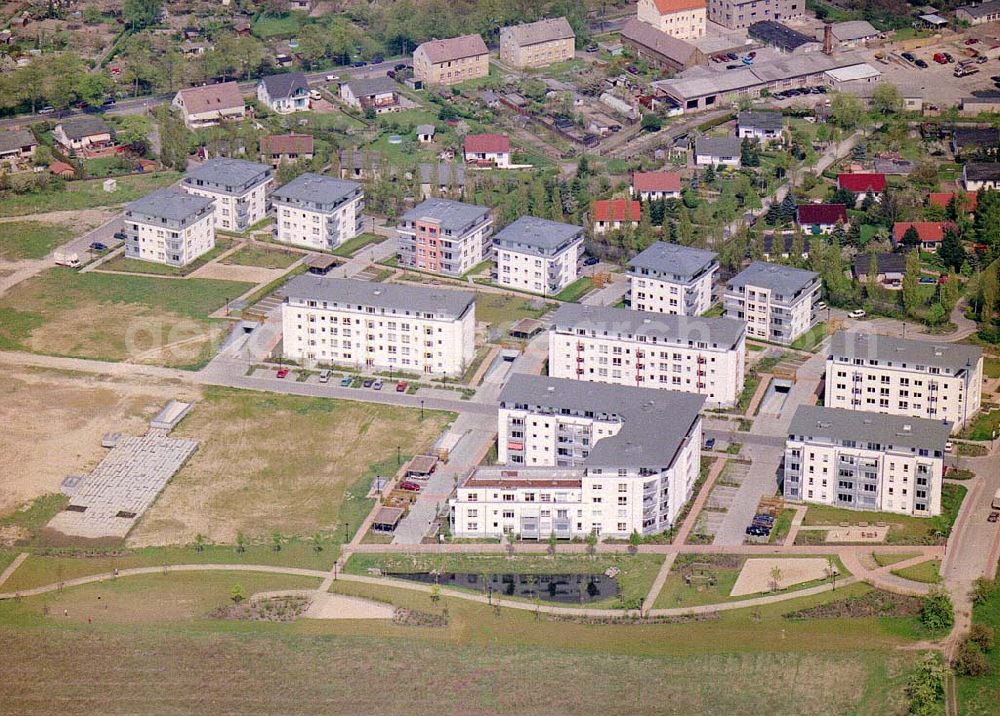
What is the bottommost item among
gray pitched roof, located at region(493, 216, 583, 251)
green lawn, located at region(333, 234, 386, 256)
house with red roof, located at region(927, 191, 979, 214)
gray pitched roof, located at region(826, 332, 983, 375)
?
green lawn, located at region(333, 234, 386, 256)

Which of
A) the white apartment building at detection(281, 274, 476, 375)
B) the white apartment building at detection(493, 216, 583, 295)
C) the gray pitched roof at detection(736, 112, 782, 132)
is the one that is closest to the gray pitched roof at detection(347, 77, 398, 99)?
the gray pitched roof at detection(736, 112, 782, 132)

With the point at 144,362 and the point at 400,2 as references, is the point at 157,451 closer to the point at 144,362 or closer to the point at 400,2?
the point at 144,362

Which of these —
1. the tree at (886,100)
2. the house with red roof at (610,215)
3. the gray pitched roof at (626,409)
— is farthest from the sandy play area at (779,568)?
the tree at (886,100)

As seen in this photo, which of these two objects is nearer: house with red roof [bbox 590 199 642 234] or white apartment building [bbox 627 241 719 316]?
white apartment building [bbox 627 241 719 316]

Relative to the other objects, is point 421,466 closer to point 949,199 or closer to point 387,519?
point 387,519

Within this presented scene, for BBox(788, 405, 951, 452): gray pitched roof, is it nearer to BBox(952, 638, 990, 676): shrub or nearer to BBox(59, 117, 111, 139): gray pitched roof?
BBox(952, 638, 990, 676): shrub

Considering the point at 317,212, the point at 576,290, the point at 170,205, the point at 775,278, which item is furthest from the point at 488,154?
the point at 775,278
